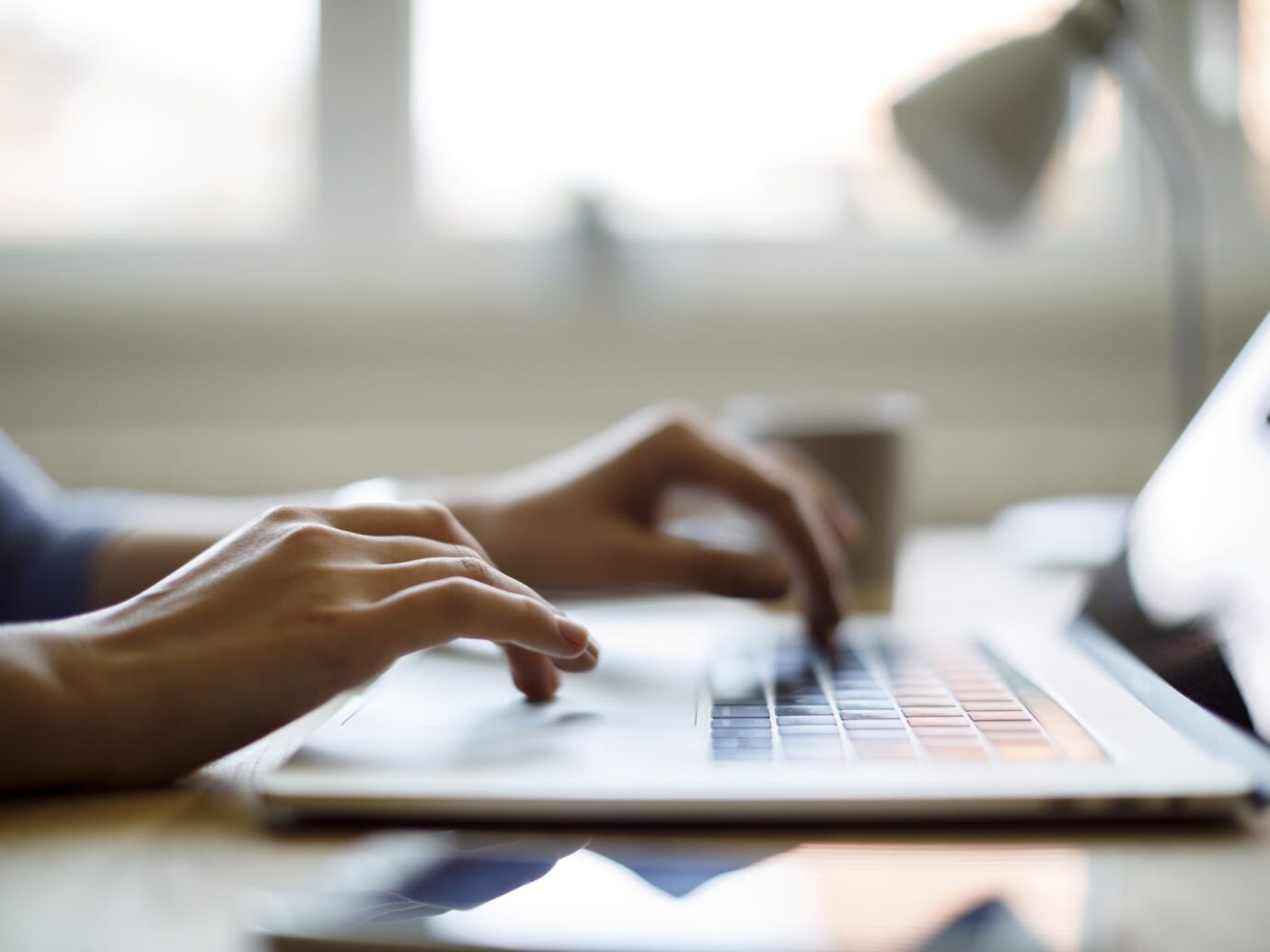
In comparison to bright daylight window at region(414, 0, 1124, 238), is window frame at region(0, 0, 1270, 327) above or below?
below

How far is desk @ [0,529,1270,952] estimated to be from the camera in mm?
239

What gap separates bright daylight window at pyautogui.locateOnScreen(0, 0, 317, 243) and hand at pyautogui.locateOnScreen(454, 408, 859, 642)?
1025 millimetres

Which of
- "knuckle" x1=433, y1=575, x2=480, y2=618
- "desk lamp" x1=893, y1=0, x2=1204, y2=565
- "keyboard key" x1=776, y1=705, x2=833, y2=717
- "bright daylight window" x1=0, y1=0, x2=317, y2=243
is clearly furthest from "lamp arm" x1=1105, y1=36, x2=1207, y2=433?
"bright daylight window" x1=0, y1=0, x2=317, y2=243

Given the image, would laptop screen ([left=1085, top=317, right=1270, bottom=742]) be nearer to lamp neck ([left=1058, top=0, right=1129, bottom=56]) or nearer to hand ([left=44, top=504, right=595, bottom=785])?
hand ([left=44, top=504, right=595, bottom=785])

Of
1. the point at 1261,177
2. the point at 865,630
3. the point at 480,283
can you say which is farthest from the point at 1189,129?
the point at 865,630

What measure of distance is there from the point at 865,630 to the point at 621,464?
0.61ft

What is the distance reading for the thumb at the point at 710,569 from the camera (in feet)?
1.99

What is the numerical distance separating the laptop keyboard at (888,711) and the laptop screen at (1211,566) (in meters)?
0.05

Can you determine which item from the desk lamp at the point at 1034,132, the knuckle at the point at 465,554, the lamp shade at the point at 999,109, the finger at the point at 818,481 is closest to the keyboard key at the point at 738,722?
the knuckle at the point at 465,554

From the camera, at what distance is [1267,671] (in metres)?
0.33

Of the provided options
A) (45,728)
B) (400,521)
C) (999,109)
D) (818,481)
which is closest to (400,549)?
(400,521)

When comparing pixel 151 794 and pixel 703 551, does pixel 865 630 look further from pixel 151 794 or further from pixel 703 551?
pixel 151 794

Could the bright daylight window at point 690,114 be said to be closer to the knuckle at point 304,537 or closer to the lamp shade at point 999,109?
the lamp shade at point 999,109

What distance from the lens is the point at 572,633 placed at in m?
0.38
